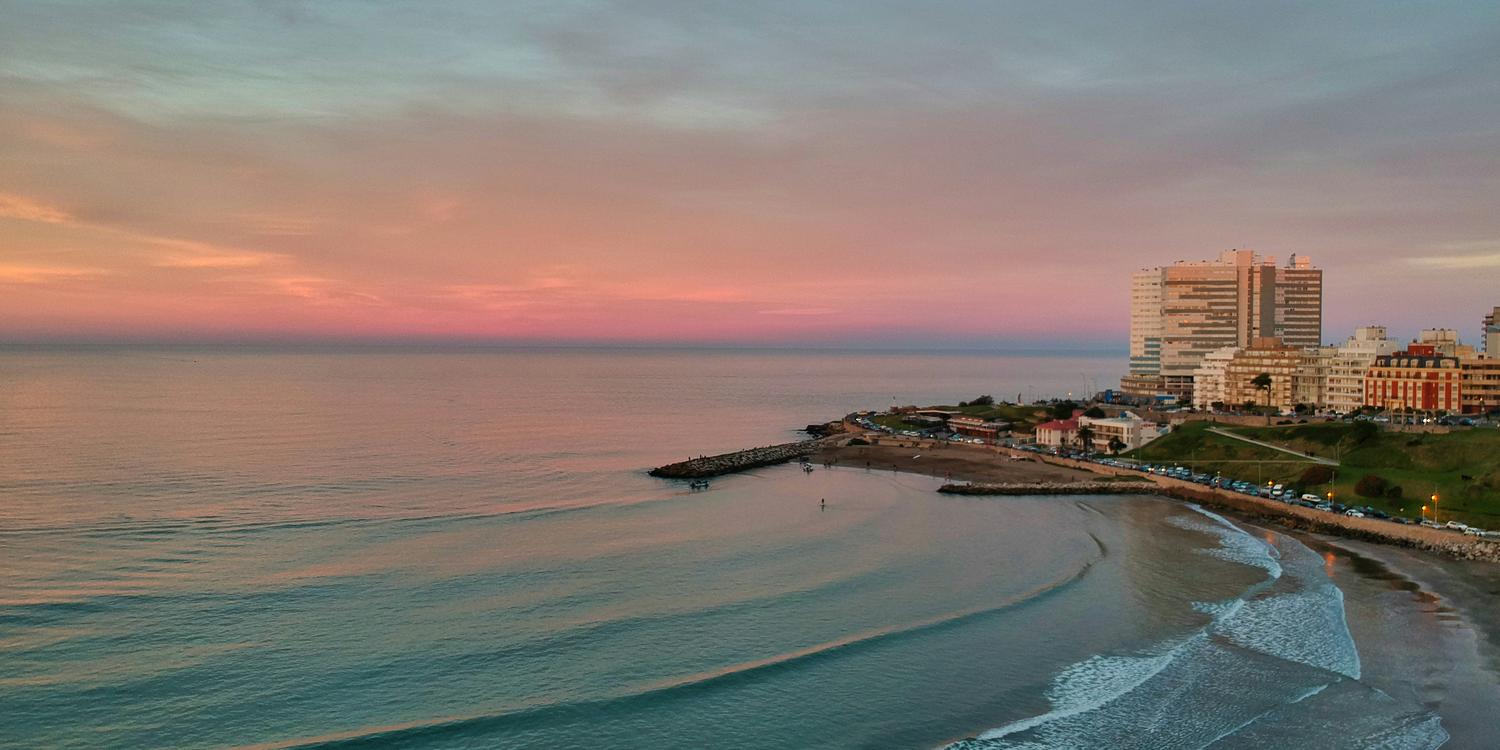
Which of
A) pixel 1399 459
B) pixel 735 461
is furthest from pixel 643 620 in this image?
pixel 1399 459

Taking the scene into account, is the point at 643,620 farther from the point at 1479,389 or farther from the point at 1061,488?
the point at 1479,389

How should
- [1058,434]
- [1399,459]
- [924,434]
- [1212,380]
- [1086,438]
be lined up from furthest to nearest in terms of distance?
[1212,380], [924,434], [1058,434], [1086,438], [1399,459]

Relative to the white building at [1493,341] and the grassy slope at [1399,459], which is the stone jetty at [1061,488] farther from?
the white building at [1493,341]

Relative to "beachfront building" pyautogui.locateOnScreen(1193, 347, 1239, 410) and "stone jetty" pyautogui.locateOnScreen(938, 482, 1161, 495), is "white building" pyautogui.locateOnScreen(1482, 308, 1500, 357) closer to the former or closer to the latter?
"beachfront building" pyautogui.locateOnScreen(1193, 347, 1239, 410)

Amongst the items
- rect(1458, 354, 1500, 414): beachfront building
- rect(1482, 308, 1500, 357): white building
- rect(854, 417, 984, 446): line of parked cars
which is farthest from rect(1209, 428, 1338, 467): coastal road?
rect(1482, 308, 1500, 357): white building

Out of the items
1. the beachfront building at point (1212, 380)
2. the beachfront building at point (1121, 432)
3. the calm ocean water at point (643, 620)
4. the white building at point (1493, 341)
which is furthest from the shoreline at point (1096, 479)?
the white building at point (1493, 341)
